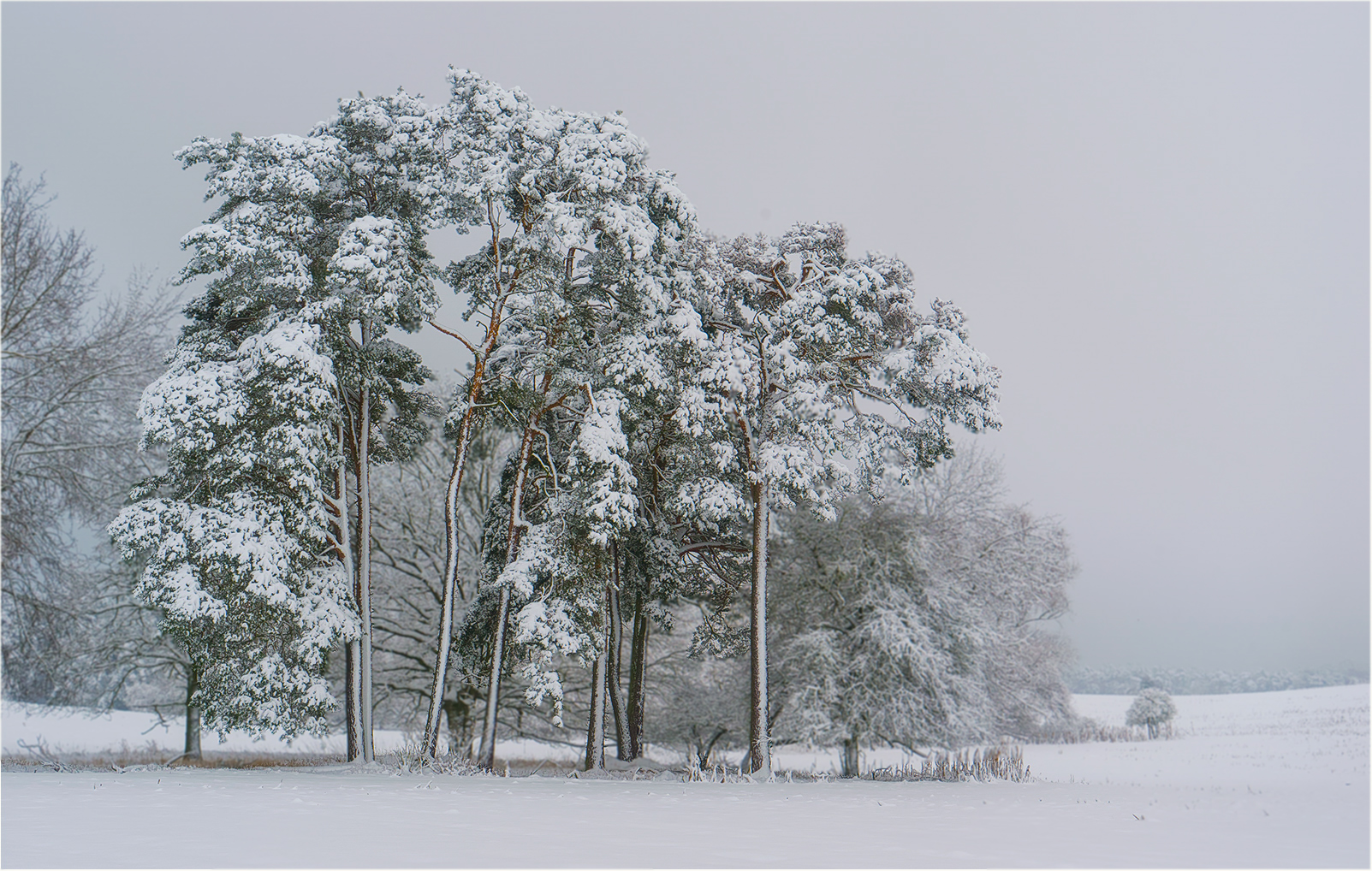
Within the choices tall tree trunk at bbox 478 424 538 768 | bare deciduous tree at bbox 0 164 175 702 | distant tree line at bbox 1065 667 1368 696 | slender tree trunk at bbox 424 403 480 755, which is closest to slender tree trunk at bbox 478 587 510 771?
tall tree trunk at bbox 478 424 538 768

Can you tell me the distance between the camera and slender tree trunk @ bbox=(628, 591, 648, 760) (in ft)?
60.3

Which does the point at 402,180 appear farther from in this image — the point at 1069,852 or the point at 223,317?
the point at 1069,852

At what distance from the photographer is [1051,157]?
37.6 metres

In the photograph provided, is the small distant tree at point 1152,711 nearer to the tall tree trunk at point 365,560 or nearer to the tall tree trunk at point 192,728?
the tall tree trunk at point 365,560

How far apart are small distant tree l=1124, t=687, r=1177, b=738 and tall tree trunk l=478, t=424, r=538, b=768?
107 feet

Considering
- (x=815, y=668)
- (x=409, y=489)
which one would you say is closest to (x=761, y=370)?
(x=815, y=668)

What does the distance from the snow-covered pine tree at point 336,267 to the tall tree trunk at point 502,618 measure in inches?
82.1

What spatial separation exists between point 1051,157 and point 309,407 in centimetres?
3186

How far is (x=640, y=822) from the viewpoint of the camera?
28.3 ft

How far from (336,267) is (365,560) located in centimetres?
487

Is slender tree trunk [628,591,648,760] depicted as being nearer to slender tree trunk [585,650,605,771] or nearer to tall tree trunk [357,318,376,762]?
slender tree trunk [585,650,605,771]

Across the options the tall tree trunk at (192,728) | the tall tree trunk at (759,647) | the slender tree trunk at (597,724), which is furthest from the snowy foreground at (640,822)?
the tall tree trunk at (192,728)

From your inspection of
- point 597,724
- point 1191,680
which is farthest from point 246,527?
point 1191,680

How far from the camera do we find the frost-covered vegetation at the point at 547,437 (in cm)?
1496
